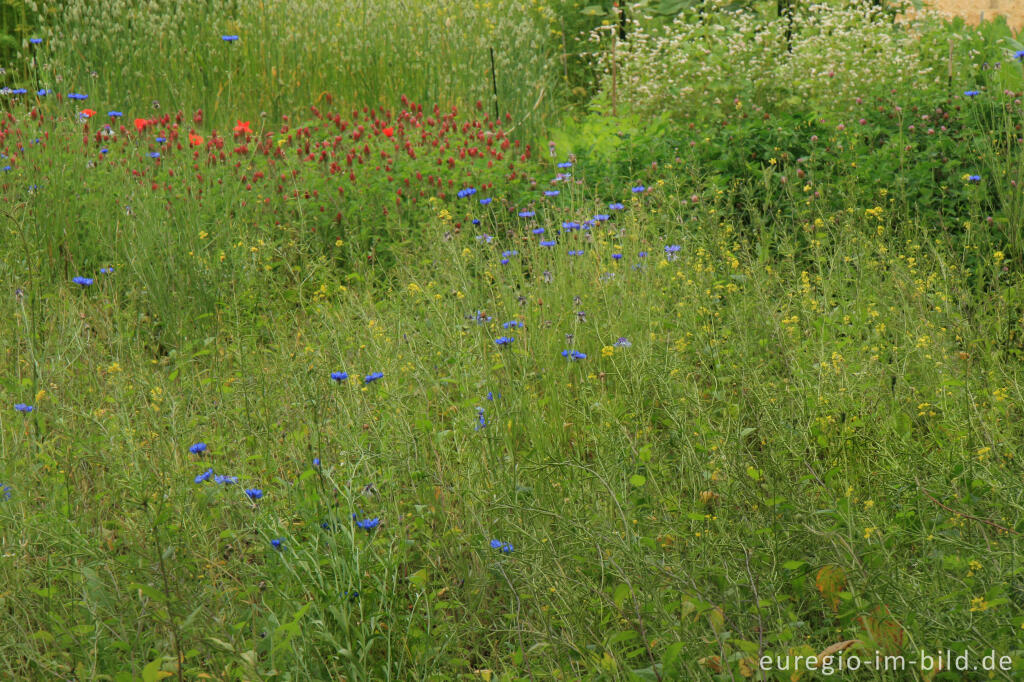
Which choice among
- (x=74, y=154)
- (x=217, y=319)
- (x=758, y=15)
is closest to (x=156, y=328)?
(x=217, y=319)

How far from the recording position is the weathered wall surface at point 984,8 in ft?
26.6

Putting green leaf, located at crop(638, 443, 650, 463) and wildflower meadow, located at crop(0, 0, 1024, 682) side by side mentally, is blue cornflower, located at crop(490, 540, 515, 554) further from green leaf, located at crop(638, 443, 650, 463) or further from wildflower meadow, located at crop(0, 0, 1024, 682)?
green leaf, located at crop(638, 443, 650, 463)

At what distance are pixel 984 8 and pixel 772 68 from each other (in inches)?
131

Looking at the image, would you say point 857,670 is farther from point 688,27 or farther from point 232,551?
point 688,27

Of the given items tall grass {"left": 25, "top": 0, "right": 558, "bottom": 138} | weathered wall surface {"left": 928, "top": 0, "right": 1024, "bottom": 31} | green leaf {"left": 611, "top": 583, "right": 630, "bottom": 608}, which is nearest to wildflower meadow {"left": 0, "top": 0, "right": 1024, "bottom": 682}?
green leaf {"left": 611, "top": 583, "right": 630, "bottom": 608}

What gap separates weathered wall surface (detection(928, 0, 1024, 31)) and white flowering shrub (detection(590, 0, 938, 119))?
1.66 m

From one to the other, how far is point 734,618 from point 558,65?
23.5ft

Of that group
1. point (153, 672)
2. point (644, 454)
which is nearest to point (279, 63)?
point (644, 454)

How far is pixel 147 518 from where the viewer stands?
230cm

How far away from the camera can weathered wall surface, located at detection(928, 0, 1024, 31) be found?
8.11 meters

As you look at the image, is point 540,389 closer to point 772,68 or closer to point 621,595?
point 621,595

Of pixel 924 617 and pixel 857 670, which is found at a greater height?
pixel 924 617

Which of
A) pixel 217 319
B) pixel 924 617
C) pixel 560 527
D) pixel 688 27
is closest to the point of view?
pixel 924 617

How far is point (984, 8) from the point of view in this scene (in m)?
8.27
